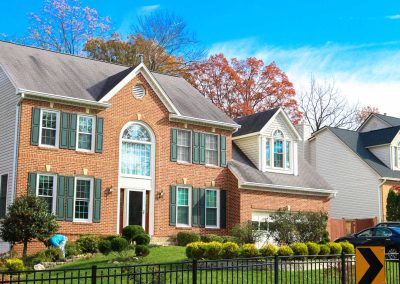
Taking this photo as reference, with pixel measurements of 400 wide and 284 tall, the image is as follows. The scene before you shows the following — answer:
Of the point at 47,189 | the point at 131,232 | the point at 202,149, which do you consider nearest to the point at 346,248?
the point at 131,232

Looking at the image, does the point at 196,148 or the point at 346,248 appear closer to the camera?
the point at 346,248

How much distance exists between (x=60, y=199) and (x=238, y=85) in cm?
2510

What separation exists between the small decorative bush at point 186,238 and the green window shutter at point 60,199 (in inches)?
216

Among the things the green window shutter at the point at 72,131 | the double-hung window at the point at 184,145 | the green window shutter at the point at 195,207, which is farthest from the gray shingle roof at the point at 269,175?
the green window shutter at the point at 72,131

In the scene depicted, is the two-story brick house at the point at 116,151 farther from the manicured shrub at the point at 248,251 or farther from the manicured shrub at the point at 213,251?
the manicured shrub at the point at 248,251

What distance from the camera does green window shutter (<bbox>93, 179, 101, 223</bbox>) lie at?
85.8 ft

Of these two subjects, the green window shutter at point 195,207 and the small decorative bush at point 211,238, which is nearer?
the small decorative bush at point 211,238

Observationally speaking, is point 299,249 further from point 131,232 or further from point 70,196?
point 70,196

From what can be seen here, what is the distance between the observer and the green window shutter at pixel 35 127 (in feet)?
82.2

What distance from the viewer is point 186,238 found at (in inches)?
1089

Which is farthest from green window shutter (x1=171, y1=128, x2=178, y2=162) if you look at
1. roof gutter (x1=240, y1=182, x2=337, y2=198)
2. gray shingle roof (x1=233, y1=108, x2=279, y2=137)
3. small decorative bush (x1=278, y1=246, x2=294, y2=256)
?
small decorative bush (x1=278, y1=246, x2=294, y2=256)

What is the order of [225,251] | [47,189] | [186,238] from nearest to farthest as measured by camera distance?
1. [225,251]
2. [47,189]
3. [186,238]

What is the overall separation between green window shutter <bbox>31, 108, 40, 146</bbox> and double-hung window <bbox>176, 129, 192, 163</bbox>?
7.08 m

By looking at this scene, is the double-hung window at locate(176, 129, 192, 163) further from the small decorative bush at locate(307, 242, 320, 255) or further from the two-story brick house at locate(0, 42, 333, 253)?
the small decorative bush at locate(307, 242, 320, 255)
